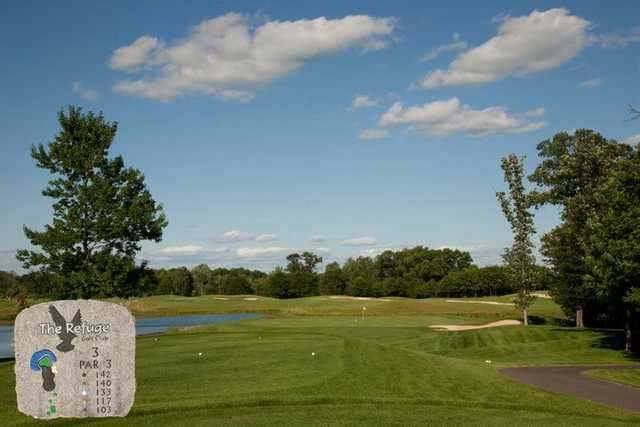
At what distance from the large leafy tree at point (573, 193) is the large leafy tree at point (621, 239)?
7171 millimetres

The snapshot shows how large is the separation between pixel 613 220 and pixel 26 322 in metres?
29.0

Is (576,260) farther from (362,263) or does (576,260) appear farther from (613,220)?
(362,263)

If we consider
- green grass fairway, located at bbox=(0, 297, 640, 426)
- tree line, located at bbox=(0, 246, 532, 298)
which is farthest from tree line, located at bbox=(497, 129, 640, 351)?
tree line, located at bbox=(0, 246, 532, 298)

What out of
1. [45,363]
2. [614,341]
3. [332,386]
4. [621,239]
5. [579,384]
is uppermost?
[621,239]

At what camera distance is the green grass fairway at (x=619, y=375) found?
25.8 meters

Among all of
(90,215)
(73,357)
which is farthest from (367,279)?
(73,357)

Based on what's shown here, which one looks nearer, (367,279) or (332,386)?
(332,386)

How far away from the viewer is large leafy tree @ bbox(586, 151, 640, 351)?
28.5 m

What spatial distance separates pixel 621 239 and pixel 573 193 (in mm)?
21679

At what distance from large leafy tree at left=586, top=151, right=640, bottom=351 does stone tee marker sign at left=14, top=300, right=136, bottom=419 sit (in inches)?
990

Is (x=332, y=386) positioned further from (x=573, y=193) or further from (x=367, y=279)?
(x=367, y=279)

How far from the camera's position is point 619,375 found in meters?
27.0

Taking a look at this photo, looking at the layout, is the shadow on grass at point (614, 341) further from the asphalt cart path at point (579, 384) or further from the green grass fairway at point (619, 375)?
the green grass fairway at point (619, 375)

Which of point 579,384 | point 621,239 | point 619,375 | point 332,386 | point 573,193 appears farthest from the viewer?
point 573,193
